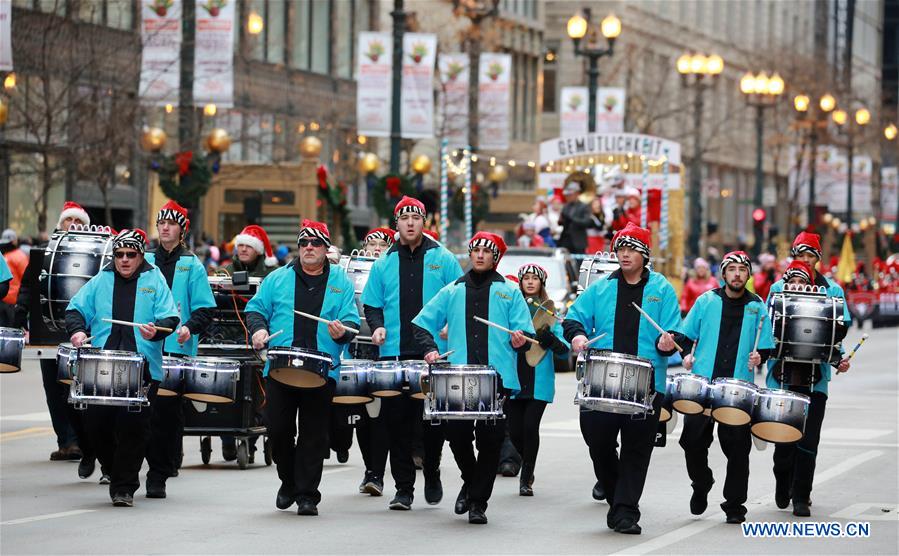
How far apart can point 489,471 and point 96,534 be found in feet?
8.21

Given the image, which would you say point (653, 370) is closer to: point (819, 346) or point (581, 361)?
point (581, 361)

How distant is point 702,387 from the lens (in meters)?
12.5

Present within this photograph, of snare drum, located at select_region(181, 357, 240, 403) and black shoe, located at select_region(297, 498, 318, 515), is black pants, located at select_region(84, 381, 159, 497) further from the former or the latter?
Result: black shoe, located at select_region(297, 498, 318, 515)

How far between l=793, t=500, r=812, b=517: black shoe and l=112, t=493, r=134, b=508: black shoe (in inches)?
173

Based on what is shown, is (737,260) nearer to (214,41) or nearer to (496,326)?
(496,326)

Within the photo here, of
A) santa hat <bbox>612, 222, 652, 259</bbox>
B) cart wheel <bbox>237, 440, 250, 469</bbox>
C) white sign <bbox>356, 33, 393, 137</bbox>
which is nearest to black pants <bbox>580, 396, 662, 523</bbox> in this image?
santa hat <bbox>612, 222, 652, 259</bbox>

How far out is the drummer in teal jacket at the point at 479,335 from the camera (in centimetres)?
1237

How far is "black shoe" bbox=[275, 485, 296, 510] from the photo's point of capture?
12742mm

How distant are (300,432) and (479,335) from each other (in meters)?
1.36

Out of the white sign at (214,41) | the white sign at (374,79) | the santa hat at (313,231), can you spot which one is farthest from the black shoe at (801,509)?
the white sign at (374,79)

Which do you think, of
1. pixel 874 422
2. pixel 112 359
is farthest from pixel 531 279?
pixel 874 422

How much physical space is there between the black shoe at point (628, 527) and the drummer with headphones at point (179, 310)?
3.29 m

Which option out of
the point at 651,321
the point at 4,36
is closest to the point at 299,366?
the point at 651,321

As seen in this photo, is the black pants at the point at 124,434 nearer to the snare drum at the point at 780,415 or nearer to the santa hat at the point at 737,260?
the santa hat at the point at 737,260
